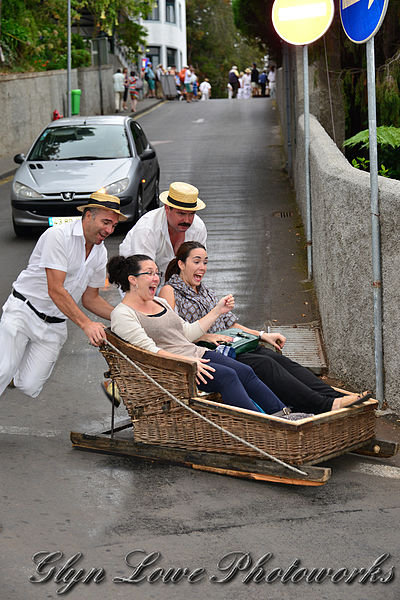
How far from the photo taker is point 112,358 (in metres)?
6.33

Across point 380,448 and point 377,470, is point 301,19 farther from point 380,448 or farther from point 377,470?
point 377,470

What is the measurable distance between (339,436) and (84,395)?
2.70 metres

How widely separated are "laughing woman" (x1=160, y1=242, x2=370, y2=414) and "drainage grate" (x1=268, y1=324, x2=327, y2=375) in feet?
4.85

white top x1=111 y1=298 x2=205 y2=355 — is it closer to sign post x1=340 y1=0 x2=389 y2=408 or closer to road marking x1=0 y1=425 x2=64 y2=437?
road marking x1=0 y1=425 x2=64 y2=437

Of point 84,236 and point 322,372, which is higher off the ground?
point 84,236

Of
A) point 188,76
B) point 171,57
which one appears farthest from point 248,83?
point 171,57

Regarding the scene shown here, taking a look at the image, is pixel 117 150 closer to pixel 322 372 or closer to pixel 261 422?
pixel 322 372

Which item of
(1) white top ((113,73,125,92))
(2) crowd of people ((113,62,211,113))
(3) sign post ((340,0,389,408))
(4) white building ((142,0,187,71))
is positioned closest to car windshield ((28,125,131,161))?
(3) sign post ((340,0,389,408))

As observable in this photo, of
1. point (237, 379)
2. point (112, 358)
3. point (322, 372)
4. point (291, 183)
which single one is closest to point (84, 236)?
point (112, 358)

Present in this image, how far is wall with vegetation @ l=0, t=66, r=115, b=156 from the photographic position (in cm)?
2845

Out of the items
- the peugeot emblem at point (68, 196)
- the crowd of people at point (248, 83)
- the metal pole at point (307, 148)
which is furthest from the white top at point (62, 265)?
the crowd of people at point (248, 83)

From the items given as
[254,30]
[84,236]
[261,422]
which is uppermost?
[254,30]

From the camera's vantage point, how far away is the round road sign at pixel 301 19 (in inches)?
405

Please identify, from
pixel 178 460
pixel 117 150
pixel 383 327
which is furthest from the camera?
pixel 117 150
